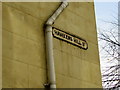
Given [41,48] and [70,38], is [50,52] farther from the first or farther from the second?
[70,38]

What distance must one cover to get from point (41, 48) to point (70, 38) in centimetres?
125

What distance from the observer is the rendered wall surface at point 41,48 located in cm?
941

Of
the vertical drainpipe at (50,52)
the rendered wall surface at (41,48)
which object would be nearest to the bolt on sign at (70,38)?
the rendered wall surface at (41,48)

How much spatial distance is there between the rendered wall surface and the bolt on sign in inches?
5.1

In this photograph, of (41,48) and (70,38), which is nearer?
(41,48)

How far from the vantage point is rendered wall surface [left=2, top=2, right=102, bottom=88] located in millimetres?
9414

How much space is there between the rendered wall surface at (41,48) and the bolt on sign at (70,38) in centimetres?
13

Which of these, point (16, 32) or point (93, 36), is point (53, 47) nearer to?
point (16, 32)

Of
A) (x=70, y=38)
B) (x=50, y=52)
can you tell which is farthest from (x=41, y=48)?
(x=70, y=38)

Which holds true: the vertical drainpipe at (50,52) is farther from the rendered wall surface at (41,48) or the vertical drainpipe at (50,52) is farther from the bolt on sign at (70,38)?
the bolt on sign at (70,38)

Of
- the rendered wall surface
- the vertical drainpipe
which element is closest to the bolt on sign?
the rendered wall surface

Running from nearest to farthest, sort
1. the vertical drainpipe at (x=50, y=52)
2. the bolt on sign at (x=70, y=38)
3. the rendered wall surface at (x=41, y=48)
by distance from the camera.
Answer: the rendered wall surface at (x=41, y=48), the vertical drainpipe at (x=50, y=52), the bolt on sign at (x=70, y=38)

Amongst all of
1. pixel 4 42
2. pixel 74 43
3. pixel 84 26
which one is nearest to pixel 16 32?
pixel 4 42

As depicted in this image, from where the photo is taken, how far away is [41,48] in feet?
33.7
